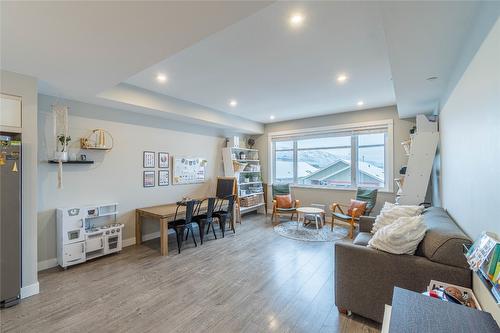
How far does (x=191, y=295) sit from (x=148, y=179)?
265cm

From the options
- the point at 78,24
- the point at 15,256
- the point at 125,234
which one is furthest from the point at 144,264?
the point at 78,24

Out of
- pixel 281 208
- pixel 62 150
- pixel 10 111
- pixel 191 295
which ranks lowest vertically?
pixel 191 295

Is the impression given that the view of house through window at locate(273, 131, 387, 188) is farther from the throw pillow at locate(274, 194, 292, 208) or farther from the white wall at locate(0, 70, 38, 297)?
the white wall at locate(0, 70, 38, 297)

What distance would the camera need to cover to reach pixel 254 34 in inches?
87.0

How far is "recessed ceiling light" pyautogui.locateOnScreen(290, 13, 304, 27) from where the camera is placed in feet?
6.38

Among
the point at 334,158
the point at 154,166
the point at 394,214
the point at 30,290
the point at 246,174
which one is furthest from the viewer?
the point at 246,174

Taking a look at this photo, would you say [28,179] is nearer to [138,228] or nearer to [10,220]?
[10,220]

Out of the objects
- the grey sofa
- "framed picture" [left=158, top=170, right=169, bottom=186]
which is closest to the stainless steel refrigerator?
"framed picture" [left=158, top=170, right=169, bottom=186]

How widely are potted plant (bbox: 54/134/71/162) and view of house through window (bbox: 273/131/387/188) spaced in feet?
16.2

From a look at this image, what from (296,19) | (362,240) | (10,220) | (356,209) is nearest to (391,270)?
(362,240)

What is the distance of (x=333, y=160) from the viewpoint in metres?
5.80

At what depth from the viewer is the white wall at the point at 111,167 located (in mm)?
3203

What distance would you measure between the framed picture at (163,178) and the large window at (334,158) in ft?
10.8

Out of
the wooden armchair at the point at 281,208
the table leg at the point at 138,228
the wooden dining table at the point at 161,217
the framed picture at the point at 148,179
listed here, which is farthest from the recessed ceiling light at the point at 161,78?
the wooden armchair at the point at 281,208
